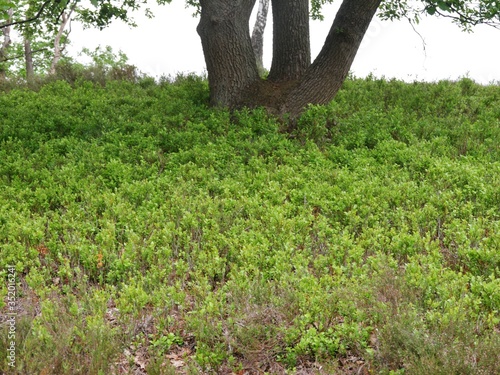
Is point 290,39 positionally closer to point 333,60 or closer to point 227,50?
point 333,60

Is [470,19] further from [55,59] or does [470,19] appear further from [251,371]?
[55,59]

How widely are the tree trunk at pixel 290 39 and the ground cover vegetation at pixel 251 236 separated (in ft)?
4.74

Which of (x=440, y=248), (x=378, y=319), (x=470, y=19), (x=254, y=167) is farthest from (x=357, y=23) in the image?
(x=378, y=319)

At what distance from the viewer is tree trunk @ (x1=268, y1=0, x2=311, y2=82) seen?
42.7ft

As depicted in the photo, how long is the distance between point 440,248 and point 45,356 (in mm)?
4721

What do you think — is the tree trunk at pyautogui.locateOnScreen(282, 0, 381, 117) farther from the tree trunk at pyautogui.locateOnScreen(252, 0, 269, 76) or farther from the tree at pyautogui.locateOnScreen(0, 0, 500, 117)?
the tree trunk at pyautogui.locateOnScreen(252, 0, 269, 76)

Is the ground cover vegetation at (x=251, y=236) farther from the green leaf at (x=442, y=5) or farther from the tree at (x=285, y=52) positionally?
the green leaf at (x=442, y=5)

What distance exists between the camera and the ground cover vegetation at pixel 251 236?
482 centimetres

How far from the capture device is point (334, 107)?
40.4ft

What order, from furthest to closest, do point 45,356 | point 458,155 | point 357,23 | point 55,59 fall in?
point 55,59, point 357,23, point 458,155, point 45,356

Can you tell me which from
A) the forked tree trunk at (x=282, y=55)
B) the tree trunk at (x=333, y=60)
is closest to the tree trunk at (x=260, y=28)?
the forked tree trunk at (x=282, y=55)

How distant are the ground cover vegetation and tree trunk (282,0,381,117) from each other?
0.40 metres

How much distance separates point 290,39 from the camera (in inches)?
515

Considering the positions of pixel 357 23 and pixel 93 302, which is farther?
pixel 357 23
